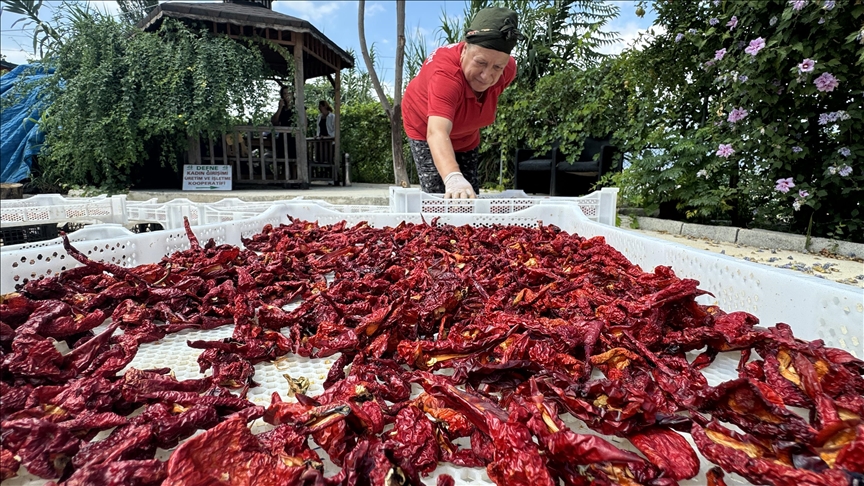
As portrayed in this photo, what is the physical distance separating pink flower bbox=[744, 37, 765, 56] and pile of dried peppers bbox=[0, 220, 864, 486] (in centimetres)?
366

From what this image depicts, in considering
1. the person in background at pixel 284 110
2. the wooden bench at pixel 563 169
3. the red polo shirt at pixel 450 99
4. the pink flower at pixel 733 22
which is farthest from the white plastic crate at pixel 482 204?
the person in background at pixel 284 110

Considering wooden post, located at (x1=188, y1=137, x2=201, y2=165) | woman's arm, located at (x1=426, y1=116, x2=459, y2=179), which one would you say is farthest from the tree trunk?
woman's arm, located at (x1=426, y1=116, x2=459, y2=179)

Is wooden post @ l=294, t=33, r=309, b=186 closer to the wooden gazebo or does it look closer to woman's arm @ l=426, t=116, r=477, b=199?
the wooden gazebo

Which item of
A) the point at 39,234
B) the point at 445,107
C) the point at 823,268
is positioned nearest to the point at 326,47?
the point at 39,234

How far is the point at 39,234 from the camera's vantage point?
3355mm

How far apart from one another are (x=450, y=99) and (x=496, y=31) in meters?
0.47

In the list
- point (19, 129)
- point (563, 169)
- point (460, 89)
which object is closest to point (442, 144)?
point (460, 89)

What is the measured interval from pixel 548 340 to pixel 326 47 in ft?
32.4

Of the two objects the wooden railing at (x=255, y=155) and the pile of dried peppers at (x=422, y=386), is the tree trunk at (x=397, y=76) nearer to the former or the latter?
the wooden railing at (x=255, y=155)

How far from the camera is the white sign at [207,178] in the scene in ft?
26.8

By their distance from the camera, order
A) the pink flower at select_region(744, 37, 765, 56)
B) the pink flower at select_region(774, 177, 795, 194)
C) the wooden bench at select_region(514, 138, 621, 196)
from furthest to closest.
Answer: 1. the wooden bench at select_region(514, 138, 621, 196)
2. the pink flower at select_region(774, 177, 795, 194)
3. the pink flower at select_region(744, 37, 765, 56)

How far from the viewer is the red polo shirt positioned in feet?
8.50

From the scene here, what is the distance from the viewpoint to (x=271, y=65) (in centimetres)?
1033

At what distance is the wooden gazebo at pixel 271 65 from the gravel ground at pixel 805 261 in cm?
750
